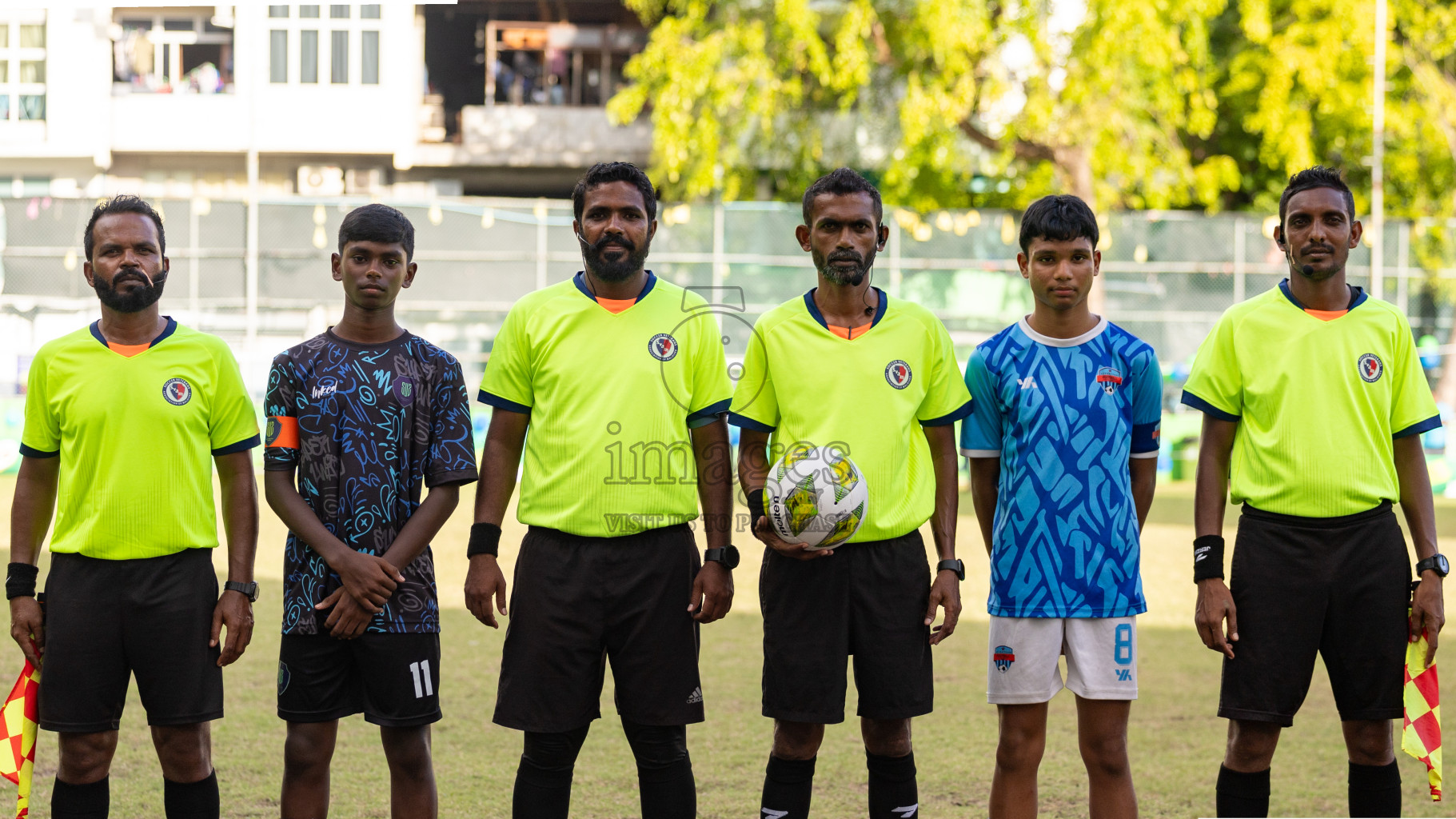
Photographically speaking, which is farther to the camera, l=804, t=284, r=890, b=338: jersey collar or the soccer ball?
l=804, t=284, r=890, b=338: jersey collar

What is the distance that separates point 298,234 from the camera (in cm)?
2012

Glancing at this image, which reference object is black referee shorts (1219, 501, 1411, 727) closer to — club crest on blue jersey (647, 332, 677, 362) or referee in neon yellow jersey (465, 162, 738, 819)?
referee in neon yellow jersey (465, 162, 738, 819)

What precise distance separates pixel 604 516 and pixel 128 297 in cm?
141

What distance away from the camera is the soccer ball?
348cm

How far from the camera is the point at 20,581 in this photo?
144 inches

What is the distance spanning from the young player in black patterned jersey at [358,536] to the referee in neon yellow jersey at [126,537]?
0.20 metres

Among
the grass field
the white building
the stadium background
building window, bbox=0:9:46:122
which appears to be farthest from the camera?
the white building

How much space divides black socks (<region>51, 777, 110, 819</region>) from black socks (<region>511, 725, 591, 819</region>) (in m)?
1.10

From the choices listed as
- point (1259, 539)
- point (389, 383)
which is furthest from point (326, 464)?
point (1259, 539)

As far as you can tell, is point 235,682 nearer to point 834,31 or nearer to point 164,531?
point 164,531

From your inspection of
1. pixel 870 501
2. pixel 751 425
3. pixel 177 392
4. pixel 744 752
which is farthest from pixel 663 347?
pixel 744 752

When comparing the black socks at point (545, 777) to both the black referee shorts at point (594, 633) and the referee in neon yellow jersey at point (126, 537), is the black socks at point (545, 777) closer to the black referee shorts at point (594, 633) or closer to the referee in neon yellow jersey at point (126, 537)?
the black referee shorts at point (594, 633)

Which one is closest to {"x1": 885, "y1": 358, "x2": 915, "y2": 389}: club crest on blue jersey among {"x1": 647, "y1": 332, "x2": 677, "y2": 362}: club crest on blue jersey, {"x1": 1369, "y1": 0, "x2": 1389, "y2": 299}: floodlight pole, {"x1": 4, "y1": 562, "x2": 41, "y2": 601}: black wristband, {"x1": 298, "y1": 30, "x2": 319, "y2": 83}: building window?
{"x1": 647, "y1": 332, "x2": 677, "y2": 362}: club crest on blue jersey

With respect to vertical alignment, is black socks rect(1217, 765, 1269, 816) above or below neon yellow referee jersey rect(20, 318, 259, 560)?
below
